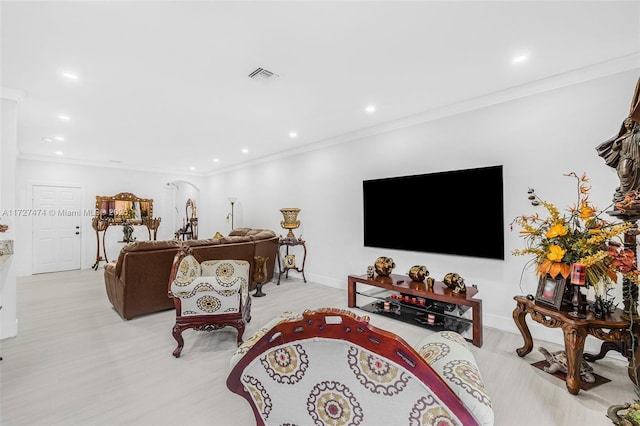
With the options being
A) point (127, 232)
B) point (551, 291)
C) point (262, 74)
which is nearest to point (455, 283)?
point (551, 291)

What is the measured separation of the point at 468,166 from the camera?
3.35 m

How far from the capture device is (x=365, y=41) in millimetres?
2219

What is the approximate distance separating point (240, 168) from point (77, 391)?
5749 mm

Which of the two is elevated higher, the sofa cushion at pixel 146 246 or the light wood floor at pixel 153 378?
the sofa cushion at pixel 146 246

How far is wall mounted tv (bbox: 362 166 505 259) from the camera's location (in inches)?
122

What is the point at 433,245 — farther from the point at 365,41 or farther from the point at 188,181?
the point at 188,181

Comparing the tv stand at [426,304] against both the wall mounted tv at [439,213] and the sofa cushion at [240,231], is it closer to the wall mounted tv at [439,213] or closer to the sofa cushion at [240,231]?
the wall mounted tv at [439,213]

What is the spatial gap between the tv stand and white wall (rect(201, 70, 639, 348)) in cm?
38

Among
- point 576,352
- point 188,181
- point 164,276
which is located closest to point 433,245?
point 576,352

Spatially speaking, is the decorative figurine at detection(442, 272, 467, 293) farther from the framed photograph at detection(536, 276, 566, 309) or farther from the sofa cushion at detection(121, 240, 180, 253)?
the sofa cushion at detection(121, 240, 180, 253)

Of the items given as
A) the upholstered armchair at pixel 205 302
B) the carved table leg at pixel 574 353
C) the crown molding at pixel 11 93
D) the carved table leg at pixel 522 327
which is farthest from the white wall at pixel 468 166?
the crown molding at pixel 11 93

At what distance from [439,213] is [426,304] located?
113 cm

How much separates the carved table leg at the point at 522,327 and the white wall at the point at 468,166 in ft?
1.91

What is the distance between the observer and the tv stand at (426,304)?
8.97 feet
